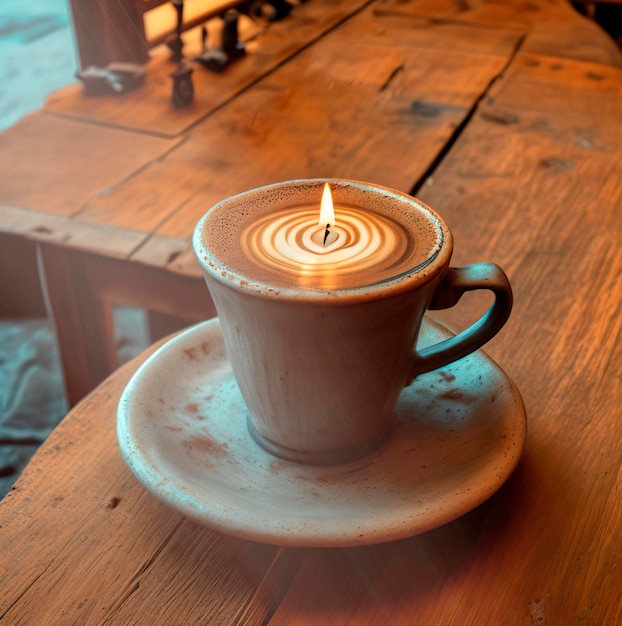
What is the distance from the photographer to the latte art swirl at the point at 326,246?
1.42 ft

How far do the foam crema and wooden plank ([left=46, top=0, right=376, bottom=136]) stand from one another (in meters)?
0.71

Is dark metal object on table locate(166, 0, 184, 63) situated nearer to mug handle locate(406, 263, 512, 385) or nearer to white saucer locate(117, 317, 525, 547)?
white saucer locate(117, 317, 525, 547)

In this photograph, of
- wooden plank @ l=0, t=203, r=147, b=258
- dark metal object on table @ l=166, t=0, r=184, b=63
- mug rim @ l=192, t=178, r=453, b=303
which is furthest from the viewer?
dark metal object on table @ l=166, t=0, r=184, b=63

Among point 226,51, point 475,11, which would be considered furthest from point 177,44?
point 475,11

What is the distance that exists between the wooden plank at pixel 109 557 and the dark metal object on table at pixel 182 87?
0.88 meters

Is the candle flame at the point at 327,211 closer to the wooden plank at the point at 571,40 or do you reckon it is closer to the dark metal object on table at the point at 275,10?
the wooden plank at the point at 571,40

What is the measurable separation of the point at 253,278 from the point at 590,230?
0.59 metres

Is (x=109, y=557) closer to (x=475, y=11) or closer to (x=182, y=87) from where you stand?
(x=182, y=87)

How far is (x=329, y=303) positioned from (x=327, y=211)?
11cm

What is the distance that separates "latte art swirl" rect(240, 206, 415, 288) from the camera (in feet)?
1.42

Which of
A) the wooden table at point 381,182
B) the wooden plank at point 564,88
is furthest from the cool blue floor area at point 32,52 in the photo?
the wooden plank at point 564,88

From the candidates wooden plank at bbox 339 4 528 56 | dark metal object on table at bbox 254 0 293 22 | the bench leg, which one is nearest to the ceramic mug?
the bench leg

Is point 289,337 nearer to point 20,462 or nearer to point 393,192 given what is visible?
point 393,192

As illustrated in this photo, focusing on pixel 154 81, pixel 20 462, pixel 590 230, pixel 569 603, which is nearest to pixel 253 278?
pixel 569 603
